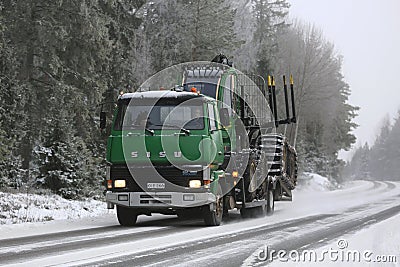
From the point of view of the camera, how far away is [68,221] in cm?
1574

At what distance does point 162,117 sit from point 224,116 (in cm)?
190

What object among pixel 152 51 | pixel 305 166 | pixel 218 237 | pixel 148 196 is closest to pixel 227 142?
pixel 148 196

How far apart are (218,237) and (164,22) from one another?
26310 millimetres

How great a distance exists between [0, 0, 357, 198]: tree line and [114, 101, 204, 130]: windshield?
5.57m

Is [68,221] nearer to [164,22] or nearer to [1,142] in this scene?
[1,142]

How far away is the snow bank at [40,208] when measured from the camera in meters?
16.1

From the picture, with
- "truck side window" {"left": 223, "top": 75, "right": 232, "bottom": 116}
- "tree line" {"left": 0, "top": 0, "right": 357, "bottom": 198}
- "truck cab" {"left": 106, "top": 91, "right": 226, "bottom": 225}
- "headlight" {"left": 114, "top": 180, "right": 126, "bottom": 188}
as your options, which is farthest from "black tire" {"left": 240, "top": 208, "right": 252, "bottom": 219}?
"tree line" {"left": 0, "top": 0, "right": 357, "bottom": 198}

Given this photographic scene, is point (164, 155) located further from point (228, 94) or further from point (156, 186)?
point (228, 94)

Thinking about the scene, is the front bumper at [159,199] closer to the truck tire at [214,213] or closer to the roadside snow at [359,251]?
the truck tire at [214,213]

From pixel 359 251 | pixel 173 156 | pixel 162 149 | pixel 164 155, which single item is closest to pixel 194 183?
pixel 173 156

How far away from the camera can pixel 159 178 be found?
45.6 ft

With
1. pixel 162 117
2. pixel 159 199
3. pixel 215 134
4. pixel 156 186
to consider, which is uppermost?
pixel 162 117

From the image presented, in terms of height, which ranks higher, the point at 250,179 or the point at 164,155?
the point at 164,155

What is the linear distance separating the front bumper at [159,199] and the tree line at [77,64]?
5711mm
